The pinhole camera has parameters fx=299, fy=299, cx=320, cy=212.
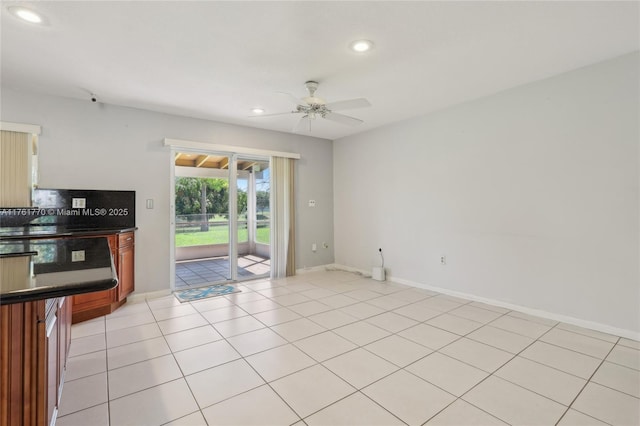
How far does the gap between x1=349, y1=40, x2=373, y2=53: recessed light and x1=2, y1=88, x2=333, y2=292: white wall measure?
2.88 m

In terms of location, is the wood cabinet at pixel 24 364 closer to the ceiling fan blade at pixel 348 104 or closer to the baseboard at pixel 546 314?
the ceiling fan blade at pixel 348 104

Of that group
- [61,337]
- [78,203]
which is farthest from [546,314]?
[78,203]

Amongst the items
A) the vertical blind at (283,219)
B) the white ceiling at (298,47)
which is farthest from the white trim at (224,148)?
the white ceiling at (298,47)

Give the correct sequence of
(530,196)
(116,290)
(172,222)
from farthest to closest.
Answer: (172,222) < (116,290) < (530,196)

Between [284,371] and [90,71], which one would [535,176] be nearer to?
[284,371]

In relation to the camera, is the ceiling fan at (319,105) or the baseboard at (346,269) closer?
the ceiling fan at (319,105)

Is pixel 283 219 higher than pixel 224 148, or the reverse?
pixel 224 148

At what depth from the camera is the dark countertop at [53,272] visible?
0.96 m

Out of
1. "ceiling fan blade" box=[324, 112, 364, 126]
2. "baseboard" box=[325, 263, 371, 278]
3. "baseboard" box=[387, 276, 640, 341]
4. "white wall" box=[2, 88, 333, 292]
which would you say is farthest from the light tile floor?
"ceiling fan blade" box=[324, 112, 364, 126]

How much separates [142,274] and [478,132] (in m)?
4.86

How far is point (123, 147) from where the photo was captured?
158 inches

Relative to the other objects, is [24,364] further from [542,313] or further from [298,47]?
[542,313]

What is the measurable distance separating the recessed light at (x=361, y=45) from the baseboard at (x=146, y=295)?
394cm

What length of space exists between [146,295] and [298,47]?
370cm
